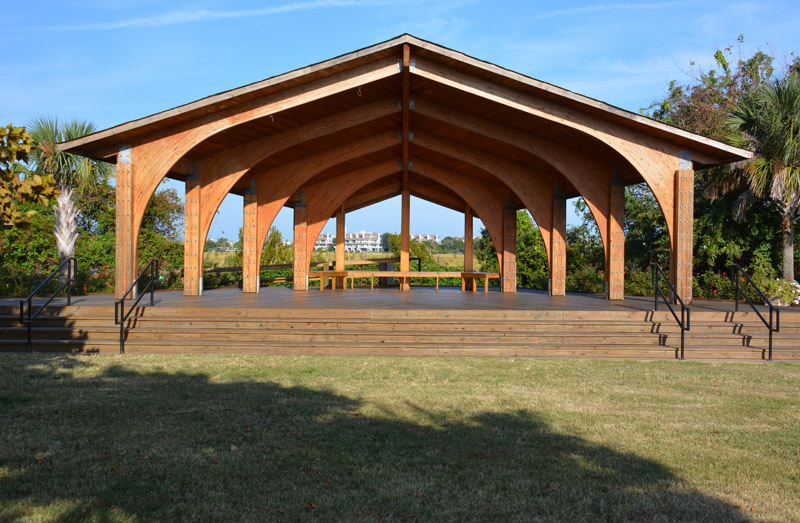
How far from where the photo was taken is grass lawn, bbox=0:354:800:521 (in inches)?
147

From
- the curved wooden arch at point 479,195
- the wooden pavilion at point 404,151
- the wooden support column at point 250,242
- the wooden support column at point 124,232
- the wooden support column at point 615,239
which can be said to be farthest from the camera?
the curved wooden arch at point 479,195

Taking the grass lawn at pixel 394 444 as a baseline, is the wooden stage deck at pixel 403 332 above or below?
above

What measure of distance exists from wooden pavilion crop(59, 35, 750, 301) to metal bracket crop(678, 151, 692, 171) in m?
0.04

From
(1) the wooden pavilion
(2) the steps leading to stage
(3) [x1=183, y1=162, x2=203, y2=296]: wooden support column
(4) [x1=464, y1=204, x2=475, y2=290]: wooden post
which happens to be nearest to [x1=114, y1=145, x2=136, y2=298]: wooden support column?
(1) the wooden pavilion

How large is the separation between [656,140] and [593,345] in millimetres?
5101

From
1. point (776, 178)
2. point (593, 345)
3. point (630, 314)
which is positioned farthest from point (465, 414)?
point (776, 178)

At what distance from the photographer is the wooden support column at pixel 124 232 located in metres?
11.7

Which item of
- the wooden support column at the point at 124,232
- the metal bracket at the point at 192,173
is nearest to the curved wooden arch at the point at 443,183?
the metal bracket at the point at 192,173

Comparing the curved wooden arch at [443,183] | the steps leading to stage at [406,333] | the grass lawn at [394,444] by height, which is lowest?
the grass lawn at [394,444]

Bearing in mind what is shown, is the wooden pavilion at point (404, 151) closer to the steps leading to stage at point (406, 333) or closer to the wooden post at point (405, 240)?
the wooden post at point (405, 240)

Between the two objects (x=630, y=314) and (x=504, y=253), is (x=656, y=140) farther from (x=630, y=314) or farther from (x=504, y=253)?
(x=504, y=253)

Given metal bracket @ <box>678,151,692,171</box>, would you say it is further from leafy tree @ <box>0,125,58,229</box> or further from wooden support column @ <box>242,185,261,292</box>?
leafy tree @ <box>0,125,58,229</box>

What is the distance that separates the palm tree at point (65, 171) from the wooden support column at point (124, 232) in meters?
7.73

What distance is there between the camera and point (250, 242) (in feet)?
52.9
